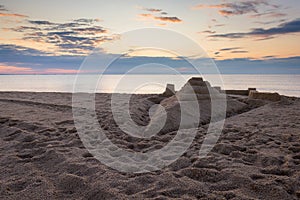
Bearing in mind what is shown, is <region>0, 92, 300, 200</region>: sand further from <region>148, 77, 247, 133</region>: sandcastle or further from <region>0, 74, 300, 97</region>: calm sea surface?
<region>0, 74, 300, 97</region>: calm sea surface

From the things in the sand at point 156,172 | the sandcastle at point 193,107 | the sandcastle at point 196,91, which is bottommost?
the sand at point 156,172

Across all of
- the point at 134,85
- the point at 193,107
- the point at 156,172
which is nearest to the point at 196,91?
the point at 193,107

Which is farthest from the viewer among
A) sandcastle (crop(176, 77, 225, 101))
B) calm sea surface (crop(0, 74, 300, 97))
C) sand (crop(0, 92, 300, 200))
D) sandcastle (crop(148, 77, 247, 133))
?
calm sea surface (crop(0, 74, 300, 97))

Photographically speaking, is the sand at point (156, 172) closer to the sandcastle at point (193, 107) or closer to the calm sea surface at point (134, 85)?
the sandcastle at point (193, 107)

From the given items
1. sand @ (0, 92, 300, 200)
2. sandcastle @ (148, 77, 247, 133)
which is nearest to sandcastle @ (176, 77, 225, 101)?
sandcastle @ (148, 77, 247, 133)

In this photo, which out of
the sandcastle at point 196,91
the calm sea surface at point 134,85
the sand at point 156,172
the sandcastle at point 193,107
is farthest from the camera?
the calm sea surface at point 134,85

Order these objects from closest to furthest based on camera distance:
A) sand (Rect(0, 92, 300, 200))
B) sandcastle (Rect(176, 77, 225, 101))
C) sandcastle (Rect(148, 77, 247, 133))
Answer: sand (Rect(0, 92, 300, 200)) → sandcastle (Rect(148, 77, 247, 133)) → sandcastle (Rect(176, 77, 225, 101))

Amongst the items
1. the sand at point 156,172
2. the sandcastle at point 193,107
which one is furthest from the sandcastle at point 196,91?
the sand at point 156,172

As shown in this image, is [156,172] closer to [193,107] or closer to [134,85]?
[193,107]

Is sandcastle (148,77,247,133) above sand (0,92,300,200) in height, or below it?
above

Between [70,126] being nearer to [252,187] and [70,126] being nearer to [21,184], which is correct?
[21,184]

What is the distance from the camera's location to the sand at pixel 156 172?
8.82ft

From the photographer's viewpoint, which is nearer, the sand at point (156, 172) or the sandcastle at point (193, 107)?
the sand at point (156, 172)

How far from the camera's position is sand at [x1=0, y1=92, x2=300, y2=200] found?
2688mm
